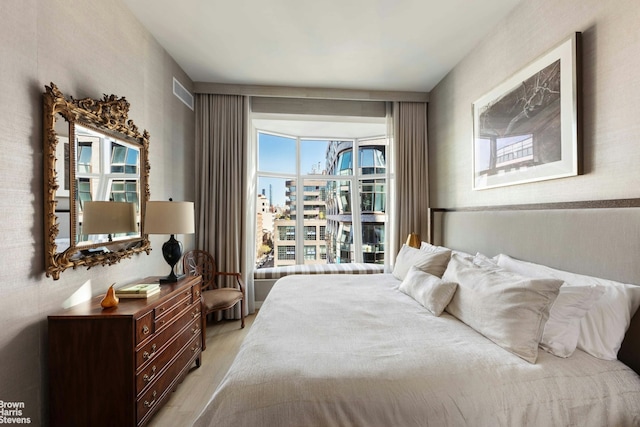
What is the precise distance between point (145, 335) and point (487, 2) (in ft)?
10.9

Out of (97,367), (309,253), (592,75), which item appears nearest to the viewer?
(97,367)

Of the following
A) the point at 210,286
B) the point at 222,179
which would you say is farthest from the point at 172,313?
the point at 222,179

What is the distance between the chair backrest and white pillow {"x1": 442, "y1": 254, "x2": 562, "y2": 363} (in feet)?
9.06

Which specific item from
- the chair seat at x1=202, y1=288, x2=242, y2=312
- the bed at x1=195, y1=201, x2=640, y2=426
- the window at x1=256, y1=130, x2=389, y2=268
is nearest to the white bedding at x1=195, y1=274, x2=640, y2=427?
the bed at x1=195, y1=201, x2=640, y2=426

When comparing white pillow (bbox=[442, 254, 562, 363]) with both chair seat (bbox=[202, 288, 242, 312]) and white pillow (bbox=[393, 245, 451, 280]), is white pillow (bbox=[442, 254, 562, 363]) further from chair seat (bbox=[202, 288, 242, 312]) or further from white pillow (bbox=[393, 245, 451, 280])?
chair seat (bbox=[202, 288, 242, 312])

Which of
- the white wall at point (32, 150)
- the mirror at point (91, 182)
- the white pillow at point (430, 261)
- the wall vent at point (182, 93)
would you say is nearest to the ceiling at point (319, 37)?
the wall vent at point (182, 93)

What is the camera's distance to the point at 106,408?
1.57 meters

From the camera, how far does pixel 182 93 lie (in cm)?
328

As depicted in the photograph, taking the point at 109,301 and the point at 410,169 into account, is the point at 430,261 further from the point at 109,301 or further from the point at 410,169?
the point at 109,301

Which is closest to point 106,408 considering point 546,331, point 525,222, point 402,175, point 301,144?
point 546,331

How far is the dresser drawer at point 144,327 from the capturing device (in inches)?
64.9

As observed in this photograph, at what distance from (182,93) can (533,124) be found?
336cm

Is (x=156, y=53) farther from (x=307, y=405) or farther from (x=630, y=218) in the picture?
(x=630, y=218)

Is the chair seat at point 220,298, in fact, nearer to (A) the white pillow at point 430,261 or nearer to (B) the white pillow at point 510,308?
(A) the white pillow at point 430,261
